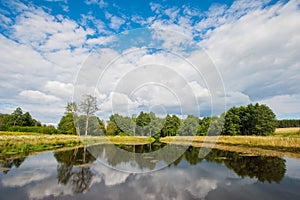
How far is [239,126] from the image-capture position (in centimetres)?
5347

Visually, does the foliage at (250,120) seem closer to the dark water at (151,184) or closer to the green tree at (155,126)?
the green tree at (155,126)

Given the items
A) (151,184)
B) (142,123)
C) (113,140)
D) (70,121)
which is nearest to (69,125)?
(70,121)

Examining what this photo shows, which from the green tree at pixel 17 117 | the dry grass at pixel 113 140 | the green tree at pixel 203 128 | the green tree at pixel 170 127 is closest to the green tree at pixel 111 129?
the dry grass at pixel 113 140

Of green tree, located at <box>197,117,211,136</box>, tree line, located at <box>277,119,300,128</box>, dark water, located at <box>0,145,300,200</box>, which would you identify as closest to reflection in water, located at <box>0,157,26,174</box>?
dark water, located at <box>0,145,300,200</box>

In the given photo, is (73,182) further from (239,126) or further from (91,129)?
(239,126)

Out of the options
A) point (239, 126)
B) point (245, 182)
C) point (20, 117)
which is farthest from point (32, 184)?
point (20, 117)

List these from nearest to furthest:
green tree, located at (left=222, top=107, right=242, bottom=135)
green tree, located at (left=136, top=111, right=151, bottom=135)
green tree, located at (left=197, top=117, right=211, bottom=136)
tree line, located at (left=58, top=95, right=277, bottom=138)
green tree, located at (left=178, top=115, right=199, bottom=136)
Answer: tree line, located at (left=58, top=95, right=277, bottom=138)
green tree, located at (left=222, top=107, right=242, bottom=135)
green tree, located at (left=197, top=117, right=211, bottom=136)
green tree, located at (left=178, top=115, right=199, bottom=136)
green tree, located at (left=136, top=111, right=151, bottom=135)

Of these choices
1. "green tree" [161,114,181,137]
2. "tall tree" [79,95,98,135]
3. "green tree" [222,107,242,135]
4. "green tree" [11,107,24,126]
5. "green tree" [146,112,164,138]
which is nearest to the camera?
"tall tree" [79,95,98,135]

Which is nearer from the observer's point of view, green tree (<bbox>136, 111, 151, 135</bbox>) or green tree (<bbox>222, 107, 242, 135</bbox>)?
green tree (<bbox>222, 107, 242, 135</bbox>)

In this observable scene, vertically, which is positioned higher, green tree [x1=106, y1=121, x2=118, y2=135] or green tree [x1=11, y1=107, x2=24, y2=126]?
green tree [x1=11, y1=107, x2=24, y2=126]

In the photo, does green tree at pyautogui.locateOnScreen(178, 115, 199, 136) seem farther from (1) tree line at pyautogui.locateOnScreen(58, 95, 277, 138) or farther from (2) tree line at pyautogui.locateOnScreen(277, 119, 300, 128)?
(2) tree line at pyautogui.locateOnScreen(277, 119, 300, 128)

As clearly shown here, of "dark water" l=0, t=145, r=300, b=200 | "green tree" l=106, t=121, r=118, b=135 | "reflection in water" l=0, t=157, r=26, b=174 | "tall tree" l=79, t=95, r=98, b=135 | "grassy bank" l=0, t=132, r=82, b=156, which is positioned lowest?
"dark water" l=0, t=145, r=300, b=200

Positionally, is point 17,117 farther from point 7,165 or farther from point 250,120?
→ point 250,120

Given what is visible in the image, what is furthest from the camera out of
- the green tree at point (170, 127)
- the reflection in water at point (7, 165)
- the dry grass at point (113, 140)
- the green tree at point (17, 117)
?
the green tree at point (17, 117)
